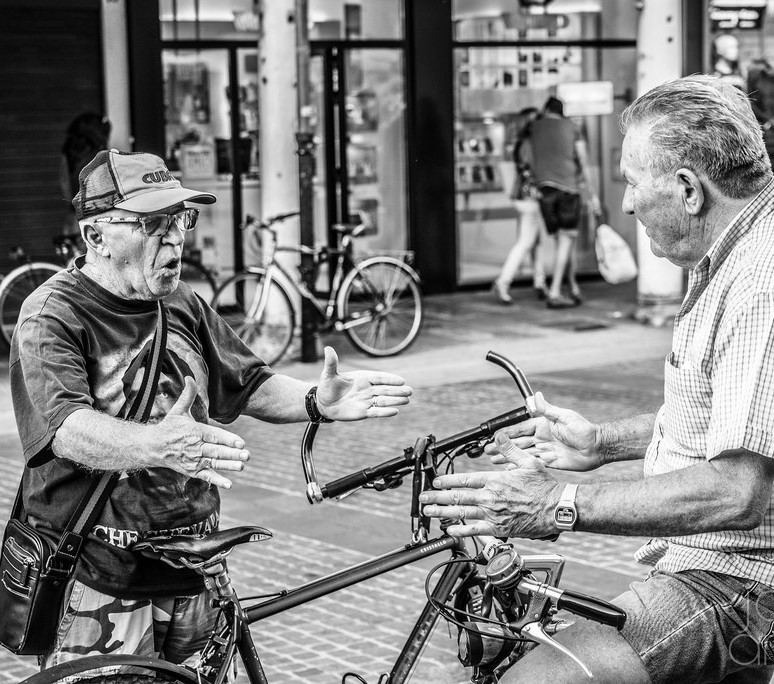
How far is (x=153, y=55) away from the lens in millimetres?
14203

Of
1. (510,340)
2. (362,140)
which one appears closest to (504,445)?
(510,340)

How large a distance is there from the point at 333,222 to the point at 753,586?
512 inches

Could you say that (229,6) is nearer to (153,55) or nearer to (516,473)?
(153,55)

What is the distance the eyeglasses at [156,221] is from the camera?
3355 mm

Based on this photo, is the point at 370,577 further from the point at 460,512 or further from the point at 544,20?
the point at 544,20

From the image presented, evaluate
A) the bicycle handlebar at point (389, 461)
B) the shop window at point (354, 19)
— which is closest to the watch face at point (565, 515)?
the bicycle handlebar at point (389, 461)

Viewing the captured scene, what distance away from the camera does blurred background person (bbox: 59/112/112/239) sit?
494 inches

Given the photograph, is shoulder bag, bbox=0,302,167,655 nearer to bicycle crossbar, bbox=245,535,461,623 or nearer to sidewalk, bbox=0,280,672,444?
bicycle crossbar, bbox=245,535,461,623

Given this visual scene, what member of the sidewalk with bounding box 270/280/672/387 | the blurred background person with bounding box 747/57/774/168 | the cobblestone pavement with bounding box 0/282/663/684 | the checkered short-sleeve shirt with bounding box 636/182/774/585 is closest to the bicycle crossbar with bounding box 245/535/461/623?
the checkered short-sleeve shirt with bounding box 636/182/774/585

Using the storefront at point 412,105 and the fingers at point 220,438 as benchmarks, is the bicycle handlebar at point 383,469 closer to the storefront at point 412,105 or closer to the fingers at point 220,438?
the fingers at point 220,438

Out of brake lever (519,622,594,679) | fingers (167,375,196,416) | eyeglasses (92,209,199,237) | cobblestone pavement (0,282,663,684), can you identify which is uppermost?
eyeglasses (92,209,199,237)

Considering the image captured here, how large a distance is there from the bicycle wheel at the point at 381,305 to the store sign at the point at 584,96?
208 inches

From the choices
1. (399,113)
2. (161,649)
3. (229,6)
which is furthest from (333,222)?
(161,649)

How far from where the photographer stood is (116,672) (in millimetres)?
3012
